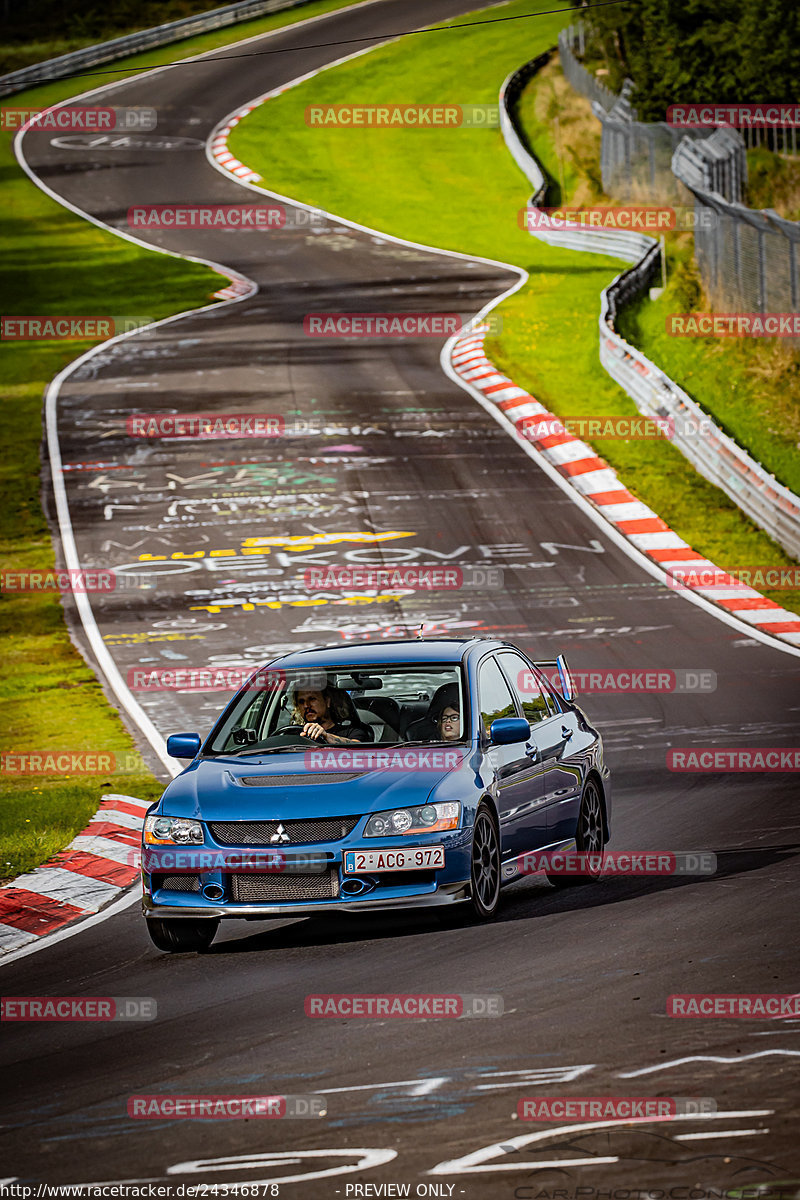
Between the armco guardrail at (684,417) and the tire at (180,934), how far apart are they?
14559mm

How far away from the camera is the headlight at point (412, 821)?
9219mm

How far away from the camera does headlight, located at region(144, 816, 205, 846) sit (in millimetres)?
9422

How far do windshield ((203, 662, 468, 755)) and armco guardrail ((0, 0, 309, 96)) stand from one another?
60.0 metres

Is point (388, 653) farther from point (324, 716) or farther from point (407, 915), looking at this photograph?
point (407, 915)

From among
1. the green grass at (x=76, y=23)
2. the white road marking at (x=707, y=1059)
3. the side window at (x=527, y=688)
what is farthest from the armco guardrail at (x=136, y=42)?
the white road marking at (x=707, y=1059)

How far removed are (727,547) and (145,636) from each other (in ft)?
25.1

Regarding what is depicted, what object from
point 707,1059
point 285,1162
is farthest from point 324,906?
point 285,1162

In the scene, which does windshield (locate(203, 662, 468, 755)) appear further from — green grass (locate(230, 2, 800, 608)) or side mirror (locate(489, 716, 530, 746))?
green grass (locate(230, 2, 800, 608))

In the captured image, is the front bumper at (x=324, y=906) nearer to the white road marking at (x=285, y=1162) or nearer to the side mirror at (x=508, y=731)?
the side mirror at (x=508, y=731)

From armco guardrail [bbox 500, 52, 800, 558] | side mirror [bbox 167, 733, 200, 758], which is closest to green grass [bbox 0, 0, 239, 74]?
armco guardrail [bbox 500, 52, 800, 558]

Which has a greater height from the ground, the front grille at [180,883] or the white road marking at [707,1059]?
the white road marking at [707,1059]

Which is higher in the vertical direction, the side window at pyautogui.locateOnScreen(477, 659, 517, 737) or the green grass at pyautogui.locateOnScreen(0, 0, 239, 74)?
the green grass at pyautogui.locateOnScreen(0, 0, 239, 74)

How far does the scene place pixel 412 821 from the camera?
9.27 meters

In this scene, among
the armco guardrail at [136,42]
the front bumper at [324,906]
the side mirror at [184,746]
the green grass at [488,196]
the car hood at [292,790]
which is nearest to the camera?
the front bumper at [324,906]
